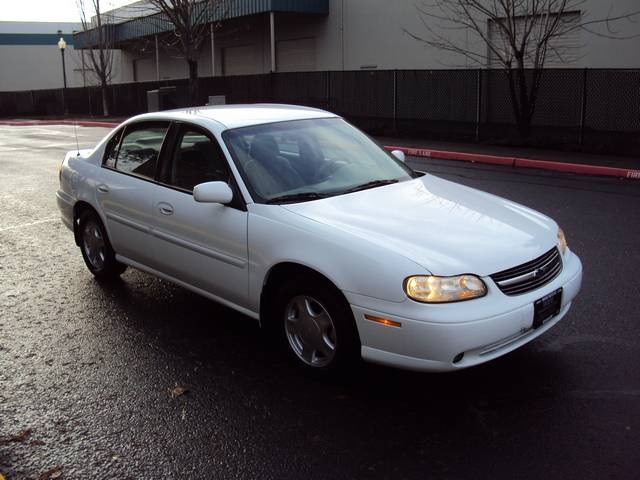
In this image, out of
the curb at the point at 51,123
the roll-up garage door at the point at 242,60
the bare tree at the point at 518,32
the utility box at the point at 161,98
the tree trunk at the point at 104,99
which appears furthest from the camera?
the tree trunk at the point at 104,99

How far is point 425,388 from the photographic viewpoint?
415 centimetres

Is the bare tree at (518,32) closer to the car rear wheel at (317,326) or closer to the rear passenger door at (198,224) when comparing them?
the rear passenger door at (198,224)

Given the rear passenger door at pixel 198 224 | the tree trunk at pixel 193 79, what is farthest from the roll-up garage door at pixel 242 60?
the rear passenger door at pixel 198 224

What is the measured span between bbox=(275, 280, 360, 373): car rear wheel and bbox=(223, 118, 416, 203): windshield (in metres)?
0.69

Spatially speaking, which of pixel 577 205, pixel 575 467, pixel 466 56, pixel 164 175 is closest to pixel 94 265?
pixel 164 175

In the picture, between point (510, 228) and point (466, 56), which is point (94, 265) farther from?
point (466, 56)

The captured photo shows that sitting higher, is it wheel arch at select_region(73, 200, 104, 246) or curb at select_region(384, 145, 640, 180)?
wheel arch at select_region(73, 200, 104, 246)

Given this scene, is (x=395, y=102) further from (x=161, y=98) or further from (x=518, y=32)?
(x=161, y=98)

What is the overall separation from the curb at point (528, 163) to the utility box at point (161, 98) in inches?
563

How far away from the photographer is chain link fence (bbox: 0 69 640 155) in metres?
16.0

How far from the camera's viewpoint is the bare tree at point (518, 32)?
1692cm

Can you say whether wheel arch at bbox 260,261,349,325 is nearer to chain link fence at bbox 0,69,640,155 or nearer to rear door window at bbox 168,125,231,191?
rear door window at bbox 168,125,231,191

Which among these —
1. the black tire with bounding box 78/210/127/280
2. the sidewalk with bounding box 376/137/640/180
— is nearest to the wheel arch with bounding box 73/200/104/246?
the black tire with bounding box 78/210/127/280

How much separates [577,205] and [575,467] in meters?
6.81
